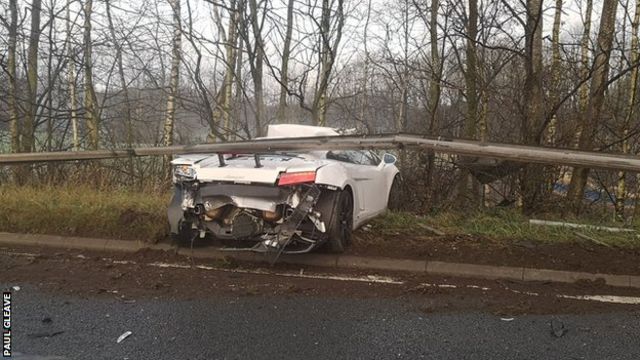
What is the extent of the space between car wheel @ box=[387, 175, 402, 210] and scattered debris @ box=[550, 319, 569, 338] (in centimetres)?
406

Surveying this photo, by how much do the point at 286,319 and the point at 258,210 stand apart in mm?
1389

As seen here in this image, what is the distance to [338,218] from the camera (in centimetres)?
527

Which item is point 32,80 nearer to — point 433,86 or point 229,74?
point 229,74

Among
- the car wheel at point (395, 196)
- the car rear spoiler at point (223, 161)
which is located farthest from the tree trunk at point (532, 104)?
the car rear spoiler at point (223, 161)

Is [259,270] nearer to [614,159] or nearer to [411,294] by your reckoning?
[411,294]

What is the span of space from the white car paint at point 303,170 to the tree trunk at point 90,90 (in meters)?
8.54

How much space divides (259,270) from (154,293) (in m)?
1.13

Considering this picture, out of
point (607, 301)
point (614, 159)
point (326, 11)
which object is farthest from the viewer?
point (326, 11)

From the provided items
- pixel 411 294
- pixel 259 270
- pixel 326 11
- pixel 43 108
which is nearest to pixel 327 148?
pixel 259 270

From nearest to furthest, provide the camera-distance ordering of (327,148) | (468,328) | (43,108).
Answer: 1. (468,328)
2. (327,148)
3. (43,108)

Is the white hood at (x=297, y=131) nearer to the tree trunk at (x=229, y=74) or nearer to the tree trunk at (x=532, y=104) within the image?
the tree trunk at (x=532, y=104)

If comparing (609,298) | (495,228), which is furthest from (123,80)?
(609,298)

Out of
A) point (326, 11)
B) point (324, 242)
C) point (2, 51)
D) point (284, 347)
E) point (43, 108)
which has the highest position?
point (326, 11)

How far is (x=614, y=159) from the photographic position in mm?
5055
